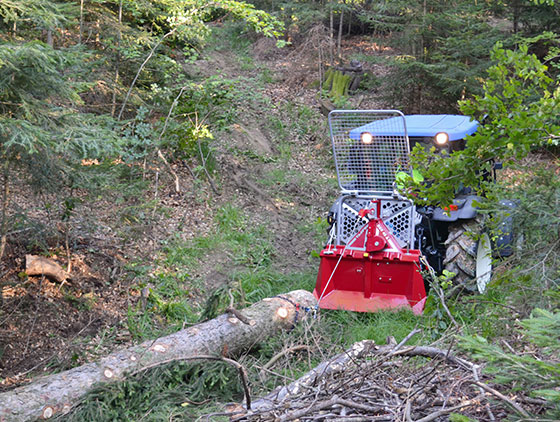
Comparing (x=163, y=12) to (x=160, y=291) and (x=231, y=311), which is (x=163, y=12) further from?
(x=231, y=311)

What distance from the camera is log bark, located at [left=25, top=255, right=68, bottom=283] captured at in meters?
6.99

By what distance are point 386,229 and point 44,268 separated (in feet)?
13.6

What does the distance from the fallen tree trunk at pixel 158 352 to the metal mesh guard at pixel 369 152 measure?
5.35 feet

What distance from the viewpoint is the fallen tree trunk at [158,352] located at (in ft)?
15.1

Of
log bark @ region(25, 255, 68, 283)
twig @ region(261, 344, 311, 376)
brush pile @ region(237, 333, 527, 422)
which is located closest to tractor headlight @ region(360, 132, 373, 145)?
twig @ region(261, 344, 311, 376)

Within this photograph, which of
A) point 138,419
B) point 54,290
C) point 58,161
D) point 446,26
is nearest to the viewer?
point 138,419

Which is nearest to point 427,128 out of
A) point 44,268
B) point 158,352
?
point 158,352

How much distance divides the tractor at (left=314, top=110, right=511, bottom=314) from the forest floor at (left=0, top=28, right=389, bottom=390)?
1.47 meters

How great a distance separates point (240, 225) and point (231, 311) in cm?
428

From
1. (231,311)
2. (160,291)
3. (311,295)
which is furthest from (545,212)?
(160,291)

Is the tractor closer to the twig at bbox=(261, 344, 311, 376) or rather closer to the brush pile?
the twig at bbox=(261, 344, 311, 376)

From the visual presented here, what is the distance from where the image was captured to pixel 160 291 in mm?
7715

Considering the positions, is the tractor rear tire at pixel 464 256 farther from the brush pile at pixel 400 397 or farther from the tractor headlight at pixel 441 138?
the brush pile at pixel 400 397

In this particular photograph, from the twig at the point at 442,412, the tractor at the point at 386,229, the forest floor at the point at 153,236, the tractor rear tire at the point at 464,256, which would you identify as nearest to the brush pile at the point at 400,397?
the twig at the point at 442,412
